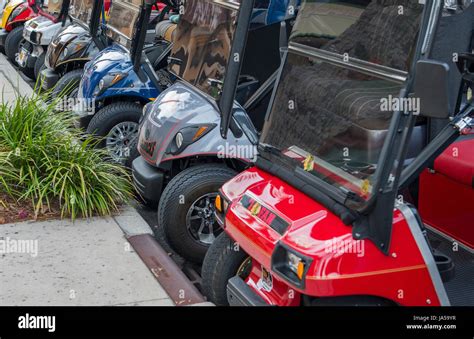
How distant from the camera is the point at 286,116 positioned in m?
4.20

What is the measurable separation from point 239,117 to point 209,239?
877mm

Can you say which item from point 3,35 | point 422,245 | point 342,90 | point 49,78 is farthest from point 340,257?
point 3,35

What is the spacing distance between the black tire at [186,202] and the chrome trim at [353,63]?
4.09 feet

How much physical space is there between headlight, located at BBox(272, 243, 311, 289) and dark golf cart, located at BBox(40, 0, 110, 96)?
210 inches

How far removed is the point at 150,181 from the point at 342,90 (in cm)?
207

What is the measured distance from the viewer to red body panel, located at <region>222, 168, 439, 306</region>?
329cm

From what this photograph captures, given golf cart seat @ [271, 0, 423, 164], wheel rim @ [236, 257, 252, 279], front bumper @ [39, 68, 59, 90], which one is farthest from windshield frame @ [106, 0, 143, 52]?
wheel rim @ [236, 257, 252, 279]

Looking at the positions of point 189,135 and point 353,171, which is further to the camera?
point 189,135

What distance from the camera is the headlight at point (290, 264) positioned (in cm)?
332

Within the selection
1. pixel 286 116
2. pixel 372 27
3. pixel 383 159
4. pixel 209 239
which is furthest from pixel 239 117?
pixel 383 159

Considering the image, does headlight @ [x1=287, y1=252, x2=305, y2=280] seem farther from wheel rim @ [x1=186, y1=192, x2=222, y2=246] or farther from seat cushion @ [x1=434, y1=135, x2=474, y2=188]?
wheel rim @ [x1=186, y1=192, x2=222, y2=246]

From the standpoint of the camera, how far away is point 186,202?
513cm

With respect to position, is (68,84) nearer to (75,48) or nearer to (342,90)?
(75,48)

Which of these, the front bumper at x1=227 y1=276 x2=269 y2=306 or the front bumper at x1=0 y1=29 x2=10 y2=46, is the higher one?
the front bumper at x1=227 y1=276 x2=269 y2=306
